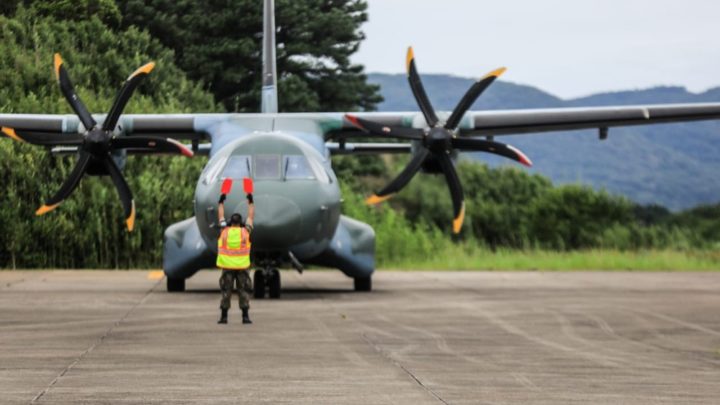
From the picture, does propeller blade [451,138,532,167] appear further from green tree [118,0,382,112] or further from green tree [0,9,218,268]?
green tree [118,0,382,112]

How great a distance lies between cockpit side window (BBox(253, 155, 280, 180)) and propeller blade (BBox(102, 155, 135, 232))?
2906mm

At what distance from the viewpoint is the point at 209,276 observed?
1307 inches

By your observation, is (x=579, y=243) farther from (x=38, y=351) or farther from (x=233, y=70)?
(x=38, y=351)

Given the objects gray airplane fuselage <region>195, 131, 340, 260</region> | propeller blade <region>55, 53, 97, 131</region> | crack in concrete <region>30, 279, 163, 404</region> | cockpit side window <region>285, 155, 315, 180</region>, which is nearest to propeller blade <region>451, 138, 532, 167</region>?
gray airplane fuselage <region>195, 131, 340, 260</region>

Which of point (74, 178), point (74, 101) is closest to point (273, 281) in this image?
point (74, 178)

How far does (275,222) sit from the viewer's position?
842 inches

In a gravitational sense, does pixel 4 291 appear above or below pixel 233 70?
below

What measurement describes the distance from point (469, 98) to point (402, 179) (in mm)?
1934

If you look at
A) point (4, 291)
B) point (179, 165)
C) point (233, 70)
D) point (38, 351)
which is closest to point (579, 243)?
point (233, 70)

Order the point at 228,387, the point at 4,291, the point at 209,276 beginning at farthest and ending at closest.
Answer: the point at 209,276 → the point at 4,291 → the point at 228,387

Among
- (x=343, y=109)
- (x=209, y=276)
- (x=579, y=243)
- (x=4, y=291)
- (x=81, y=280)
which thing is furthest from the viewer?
(x=343, y=109)

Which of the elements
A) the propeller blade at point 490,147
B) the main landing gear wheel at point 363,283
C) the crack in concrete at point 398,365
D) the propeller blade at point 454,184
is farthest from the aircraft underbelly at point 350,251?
the crack in concrete at point 398,365

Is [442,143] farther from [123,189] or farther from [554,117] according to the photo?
[123,189]

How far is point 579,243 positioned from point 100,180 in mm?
21479
